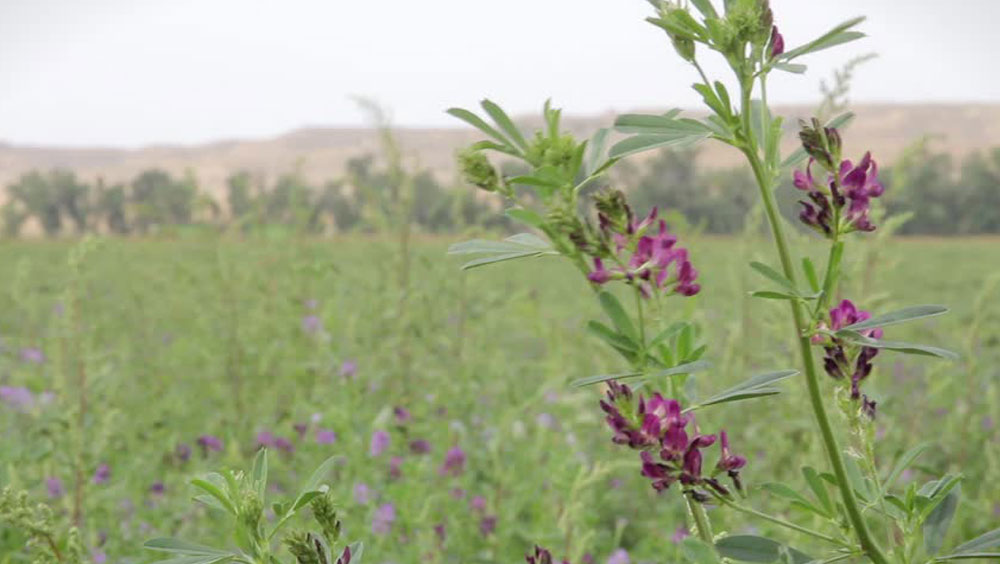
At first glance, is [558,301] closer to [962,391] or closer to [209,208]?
[962,391]

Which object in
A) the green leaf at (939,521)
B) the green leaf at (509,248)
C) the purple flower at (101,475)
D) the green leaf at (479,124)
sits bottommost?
the purple flower at (101,475)

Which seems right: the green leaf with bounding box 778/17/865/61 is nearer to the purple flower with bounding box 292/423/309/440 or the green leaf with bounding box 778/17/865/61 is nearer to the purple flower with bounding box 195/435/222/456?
the purple flower with bounding box 292/423/309/440

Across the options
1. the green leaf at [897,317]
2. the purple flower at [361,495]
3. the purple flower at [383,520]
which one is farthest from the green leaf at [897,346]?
the purple flower at [361,495]

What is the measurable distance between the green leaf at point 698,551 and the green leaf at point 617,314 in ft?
0.57

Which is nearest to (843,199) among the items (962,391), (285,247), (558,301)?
(285,247)

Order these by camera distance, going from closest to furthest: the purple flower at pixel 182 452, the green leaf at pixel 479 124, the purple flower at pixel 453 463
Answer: the green leaf at pixel 479 124 → the purple flower at pixel 453 463 → the purple flower at pixel 182 452

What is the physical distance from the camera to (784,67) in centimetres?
76

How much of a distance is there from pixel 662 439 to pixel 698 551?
0.09 metres

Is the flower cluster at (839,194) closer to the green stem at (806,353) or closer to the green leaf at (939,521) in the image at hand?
the green stem at (806,353)

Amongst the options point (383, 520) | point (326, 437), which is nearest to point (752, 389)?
point (383, 520)

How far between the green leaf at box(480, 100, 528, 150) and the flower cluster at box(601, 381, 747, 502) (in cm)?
23

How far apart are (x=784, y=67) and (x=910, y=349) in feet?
0.82

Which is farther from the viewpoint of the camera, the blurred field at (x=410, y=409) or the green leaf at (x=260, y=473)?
the blurred field at (x=410, y=409)

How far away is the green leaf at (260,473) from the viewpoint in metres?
0.87
